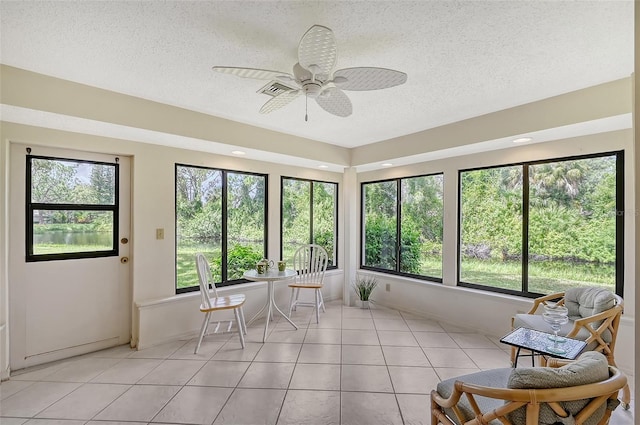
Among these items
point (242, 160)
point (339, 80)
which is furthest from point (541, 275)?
point (242, 160)

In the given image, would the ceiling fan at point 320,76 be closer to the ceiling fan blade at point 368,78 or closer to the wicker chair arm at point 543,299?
the ceiling fan blade at point 368,78

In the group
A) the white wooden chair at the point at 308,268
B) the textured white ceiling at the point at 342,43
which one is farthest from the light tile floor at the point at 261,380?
the textured white ceiling at the point at 342,43

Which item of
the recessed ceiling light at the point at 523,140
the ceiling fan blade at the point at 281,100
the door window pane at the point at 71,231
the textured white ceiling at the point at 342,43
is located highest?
the textured white ceiling at the point at 342,43

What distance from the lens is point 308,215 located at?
5.05 metres

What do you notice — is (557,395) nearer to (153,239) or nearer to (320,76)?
(320,76)

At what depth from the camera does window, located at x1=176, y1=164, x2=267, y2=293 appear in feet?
12.2

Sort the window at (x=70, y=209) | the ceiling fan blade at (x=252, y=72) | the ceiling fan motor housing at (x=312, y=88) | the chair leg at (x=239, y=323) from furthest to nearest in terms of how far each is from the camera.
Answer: the chair leg at (x=239, y=323) < the window at (x=70, y=209) < the ceiling fan motor housing at (x=312, y=88) < the ceiling fan blade at (x=252, y=72)

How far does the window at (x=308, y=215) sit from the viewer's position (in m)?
4.75

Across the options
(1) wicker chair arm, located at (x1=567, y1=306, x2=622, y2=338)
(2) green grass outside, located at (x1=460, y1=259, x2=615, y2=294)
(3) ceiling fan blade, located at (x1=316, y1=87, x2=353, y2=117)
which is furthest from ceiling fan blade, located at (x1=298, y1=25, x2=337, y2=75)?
(2) green grass outside, located at (x1=460, y1=259, x2=615, y2=294)

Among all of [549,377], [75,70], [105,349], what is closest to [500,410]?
[549,377]

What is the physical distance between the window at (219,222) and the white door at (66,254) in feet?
2.03

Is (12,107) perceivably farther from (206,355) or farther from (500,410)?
(500,410)

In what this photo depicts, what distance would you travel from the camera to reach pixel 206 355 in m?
3.05

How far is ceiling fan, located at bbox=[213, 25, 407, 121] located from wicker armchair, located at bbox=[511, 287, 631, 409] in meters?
2.33
